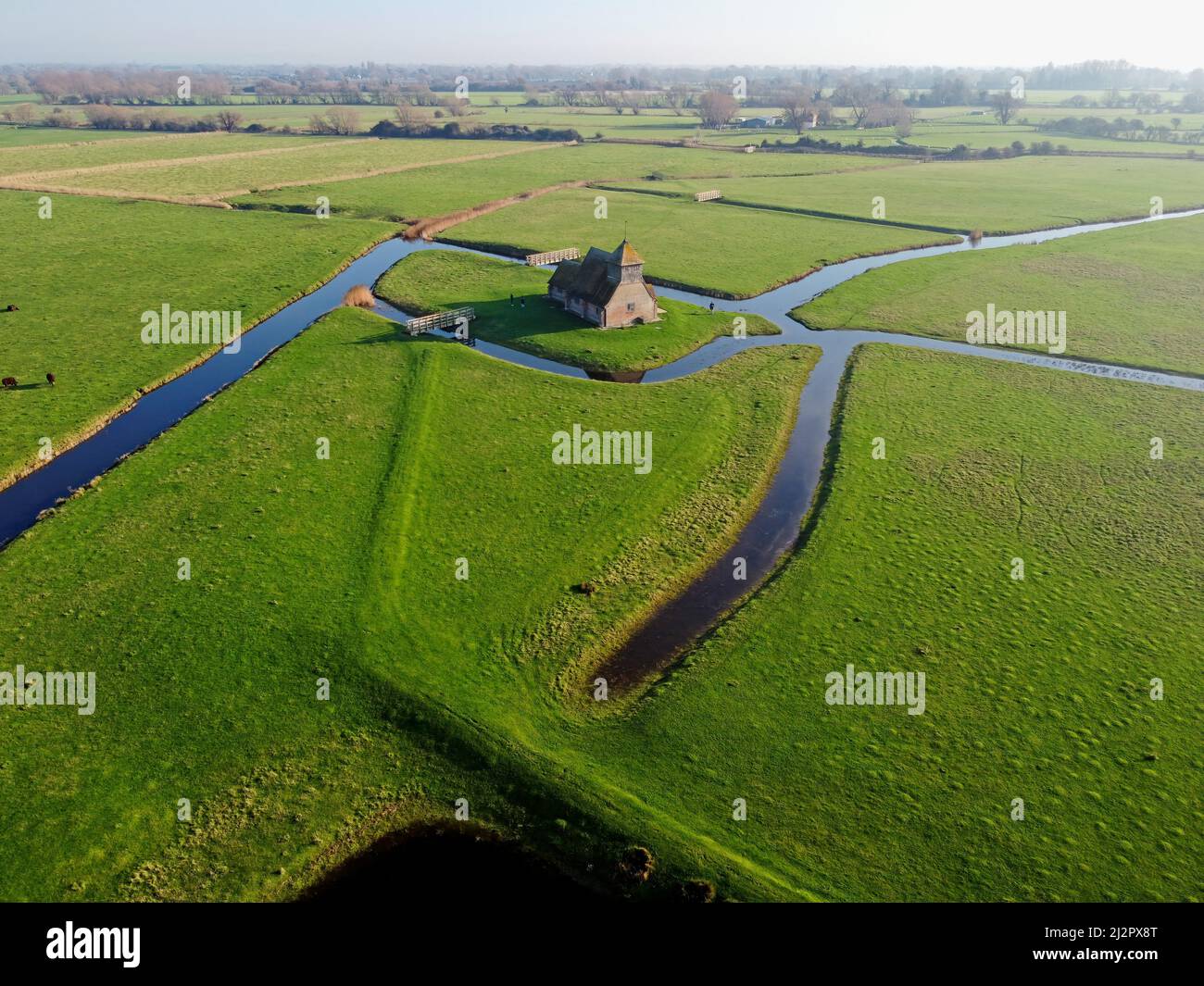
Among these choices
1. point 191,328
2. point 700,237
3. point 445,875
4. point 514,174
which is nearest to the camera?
point 445,875

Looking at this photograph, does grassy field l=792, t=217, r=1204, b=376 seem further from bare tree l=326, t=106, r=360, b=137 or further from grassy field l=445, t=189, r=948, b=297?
bare tree l=326, t=106, r=360, b=137

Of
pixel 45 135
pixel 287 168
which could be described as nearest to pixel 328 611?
pixel 287 168

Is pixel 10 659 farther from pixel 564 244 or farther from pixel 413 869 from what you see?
pixel 564 244

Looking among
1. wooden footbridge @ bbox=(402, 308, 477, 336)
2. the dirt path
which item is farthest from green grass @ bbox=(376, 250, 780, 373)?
the dirt path

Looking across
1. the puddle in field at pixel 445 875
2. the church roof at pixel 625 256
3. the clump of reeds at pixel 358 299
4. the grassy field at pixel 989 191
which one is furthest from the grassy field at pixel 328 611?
the grassy field at pixel 989 191

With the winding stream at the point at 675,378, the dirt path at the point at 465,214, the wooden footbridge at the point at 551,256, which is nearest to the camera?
the winding stream at the point at 675,378

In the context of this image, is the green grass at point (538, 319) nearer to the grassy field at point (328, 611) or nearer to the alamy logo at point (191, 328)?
the grassy field at point (328, 611)
